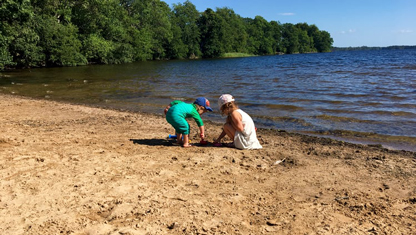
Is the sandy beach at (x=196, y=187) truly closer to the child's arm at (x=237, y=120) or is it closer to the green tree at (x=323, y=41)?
the child's arm at (x=237, y=120)

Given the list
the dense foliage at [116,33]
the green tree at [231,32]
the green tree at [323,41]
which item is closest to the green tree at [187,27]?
the dense foliage at [116,33]

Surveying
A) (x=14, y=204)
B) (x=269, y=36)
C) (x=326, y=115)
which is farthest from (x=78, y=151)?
(x=269, y=36)

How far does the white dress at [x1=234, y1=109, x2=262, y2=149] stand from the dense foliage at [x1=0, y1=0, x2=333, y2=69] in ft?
59.0

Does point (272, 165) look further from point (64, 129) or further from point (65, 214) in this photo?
point (64, 129)

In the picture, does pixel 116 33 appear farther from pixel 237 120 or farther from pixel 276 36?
pixel 276 36

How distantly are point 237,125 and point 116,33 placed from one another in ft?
146

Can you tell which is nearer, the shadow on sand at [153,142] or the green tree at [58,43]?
the shadow on sand at [153,142]

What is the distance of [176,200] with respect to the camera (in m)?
3.69

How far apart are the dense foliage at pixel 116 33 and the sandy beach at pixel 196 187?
1696cm

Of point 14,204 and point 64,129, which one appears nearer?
point 14,204

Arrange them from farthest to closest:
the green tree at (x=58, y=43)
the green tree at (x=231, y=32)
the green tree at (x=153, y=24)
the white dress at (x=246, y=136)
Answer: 1. the green tree at (x=231, y=32)
2. the green tree at (x=153, y=24)
3. the green tree at (x=58, y=43)
4. the white dress at (x=246, y=136)

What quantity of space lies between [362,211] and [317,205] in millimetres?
491

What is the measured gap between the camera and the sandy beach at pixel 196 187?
3.18 m

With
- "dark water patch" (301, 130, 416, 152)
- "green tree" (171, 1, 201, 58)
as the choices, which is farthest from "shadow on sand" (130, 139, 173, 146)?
"green tree" (171, 1, 201, 58)
